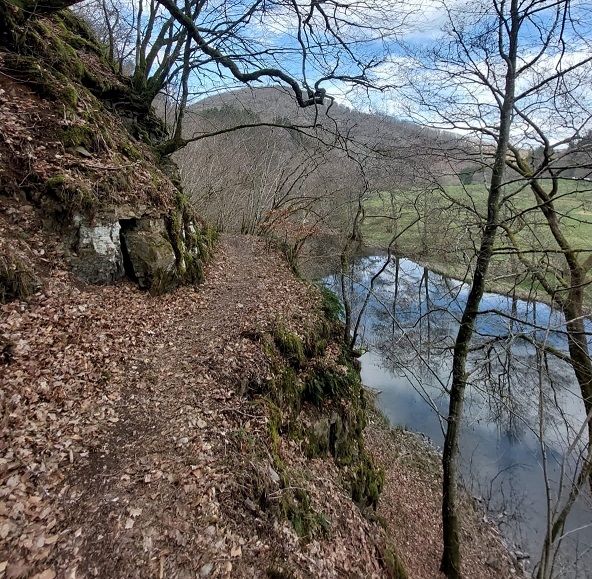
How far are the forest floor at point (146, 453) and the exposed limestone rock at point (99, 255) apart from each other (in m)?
0.25

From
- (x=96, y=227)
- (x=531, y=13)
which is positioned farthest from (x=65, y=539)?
(x=531, y=13)

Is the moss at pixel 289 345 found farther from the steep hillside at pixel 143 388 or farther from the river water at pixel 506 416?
the river water at pixel 506 416

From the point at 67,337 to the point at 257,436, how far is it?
2620 millimetres

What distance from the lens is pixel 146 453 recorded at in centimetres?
346

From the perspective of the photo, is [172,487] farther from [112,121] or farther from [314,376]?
[112,121]

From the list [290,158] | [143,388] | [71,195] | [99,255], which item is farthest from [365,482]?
[290,158]

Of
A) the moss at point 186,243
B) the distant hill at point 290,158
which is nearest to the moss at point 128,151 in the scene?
the moss at point 186,243

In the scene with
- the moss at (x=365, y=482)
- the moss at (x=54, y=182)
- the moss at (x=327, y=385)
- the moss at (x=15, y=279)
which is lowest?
the moss at (x=365, y=482)

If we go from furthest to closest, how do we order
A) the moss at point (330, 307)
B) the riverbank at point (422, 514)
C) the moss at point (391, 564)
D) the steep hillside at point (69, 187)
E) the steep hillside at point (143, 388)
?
the moss at point (330, 307) → the riverbank at point (422, 514) → the steep hillside at point (69, 187) → the moss at point (391, 564) → the steep hillside at point (143, 388)

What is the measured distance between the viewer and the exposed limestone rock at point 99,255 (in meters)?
5.36

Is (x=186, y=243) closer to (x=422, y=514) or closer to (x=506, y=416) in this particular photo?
(x=422, y=514)

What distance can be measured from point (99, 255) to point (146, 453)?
3376mm

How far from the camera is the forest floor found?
2.68 metres

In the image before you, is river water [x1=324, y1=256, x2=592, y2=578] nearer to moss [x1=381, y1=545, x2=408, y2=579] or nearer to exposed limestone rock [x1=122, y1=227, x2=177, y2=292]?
moss [x1=381, y1=545, x2=408, y2=579]
